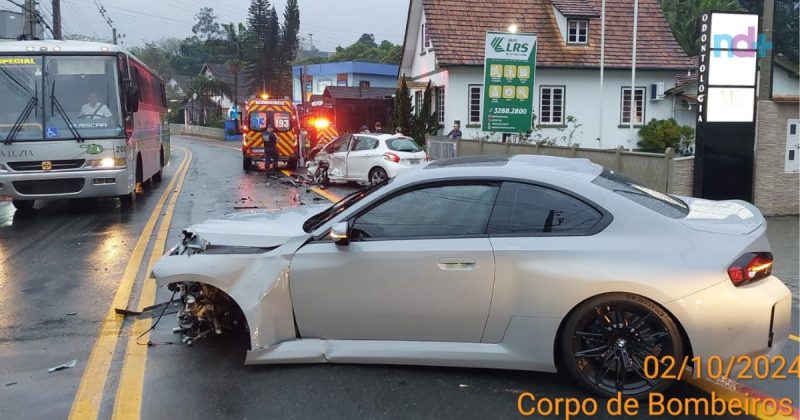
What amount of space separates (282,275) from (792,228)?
9340 mm

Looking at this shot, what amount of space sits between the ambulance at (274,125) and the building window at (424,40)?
26.2 feet

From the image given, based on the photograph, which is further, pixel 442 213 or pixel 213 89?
pixel 213 89

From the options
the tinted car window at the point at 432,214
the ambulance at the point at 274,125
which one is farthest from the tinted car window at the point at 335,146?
the tinted car window at the point at 432,214

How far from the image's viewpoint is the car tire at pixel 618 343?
4086 mm

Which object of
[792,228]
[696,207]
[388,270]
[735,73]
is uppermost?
[735,73]

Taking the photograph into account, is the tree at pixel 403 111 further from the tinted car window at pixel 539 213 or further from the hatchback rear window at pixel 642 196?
the tinted car window at pixel 539 213

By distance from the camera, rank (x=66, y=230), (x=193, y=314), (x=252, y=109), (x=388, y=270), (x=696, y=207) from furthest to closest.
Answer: (x=252, y=109), (x=66, y=230), (x=193, y=314), (x=696, y=207), (x=388, y=270)

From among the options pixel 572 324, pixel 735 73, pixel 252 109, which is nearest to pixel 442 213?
pixel 572 324

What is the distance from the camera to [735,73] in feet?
37.0

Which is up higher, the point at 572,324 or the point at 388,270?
the point at 388,270

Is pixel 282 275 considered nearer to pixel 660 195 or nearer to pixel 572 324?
pixel 572 324

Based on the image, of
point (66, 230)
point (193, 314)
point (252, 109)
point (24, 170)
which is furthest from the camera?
point (252, 109)

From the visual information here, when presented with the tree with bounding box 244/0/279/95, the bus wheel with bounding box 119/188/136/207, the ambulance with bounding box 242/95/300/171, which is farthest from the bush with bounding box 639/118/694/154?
the tree with bounding box 244/0/279/95

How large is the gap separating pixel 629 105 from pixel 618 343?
2570cm
